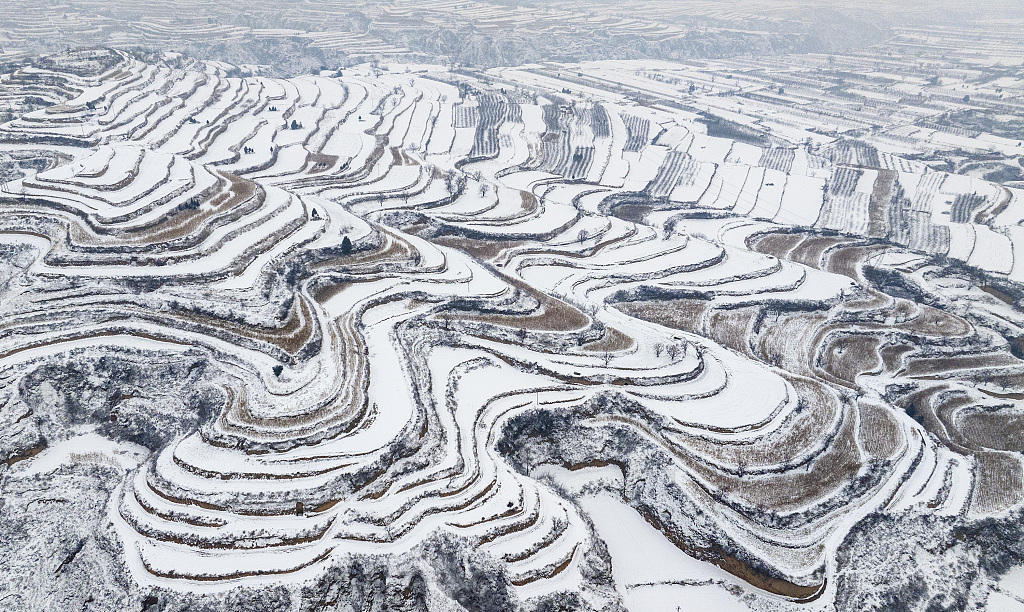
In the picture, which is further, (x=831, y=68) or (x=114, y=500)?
(x=831, y=68)

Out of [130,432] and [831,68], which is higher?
[831,68]

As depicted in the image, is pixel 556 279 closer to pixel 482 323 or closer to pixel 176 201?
pixel 482 323

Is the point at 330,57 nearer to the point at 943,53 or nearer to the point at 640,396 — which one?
the point at 640,396

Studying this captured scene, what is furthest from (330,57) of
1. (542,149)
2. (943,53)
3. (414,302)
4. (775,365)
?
(943,53)

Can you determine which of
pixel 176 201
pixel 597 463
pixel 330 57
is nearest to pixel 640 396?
pixel 597 463

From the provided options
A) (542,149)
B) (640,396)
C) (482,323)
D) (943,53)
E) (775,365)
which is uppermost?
(943,53)

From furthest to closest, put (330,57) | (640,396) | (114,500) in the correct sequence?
(330,57), (640,396), (114,500)

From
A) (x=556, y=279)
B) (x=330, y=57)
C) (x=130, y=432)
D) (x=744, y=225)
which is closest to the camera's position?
(x=130, y=432)
